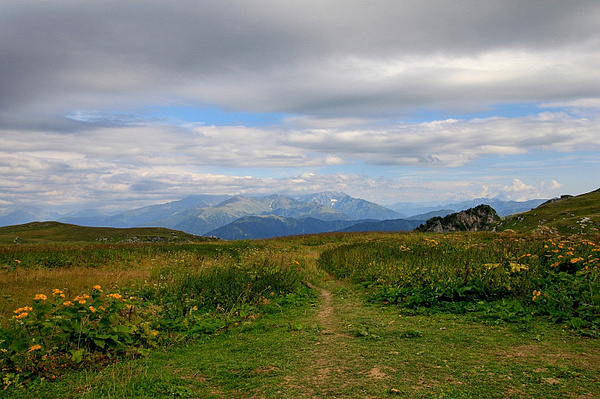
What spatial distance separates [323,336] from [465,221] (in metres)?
52.2

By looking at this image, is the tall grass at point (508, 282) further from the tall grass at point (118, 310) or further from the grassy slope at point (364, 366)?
the tall grass at point (118, 310)

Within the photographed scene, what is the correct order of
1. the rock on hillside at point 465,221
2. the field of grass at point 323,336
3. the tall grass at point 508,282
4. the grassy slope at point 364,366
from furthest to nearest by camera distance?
the rock on hillside at point 465,221
the tall grass at point 508,282
the field of grass at point 323,336
the grassy slope at point 364,366

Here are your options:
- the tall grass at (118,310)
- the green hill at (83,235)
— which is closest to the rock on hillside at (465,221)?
the green hill at (83,235)

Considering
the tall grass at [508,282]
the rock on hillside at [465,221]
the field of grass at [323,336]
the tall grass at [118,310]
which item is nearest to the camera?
the field of grass at [323,336]

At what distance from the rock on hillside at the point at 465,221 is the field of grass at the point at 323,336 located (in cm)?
4045

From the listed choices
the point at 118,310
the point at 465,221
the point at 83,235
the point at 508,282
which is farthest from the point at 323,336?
the point at 83,235

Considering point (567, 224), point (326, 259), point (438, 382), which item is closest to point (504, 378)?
point (438, 382)

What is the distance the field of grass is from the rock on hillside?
133 feet

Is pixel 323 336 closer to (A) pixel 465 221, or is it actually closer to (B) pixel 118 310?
(B) pixel 118 310

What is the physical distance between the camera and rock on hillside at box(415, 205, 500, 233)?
170 feet

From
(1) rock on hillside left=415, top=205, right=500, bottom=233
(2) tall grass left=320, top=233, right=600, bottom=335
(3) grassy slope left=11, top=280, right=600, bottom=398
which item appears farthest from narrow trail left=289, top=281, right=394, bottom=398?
(1) rock on hillside left=415, top=205, right=500, bottom=233

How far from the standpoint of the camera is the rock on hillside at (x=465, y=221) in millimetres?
51719

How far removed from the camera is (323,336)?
7.55 m

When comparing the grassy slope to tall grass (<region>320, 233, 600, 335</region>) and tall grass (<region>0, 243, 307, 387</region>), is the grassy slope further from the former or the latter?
tall grass (<region>320, 233, 600, 335</region>)
